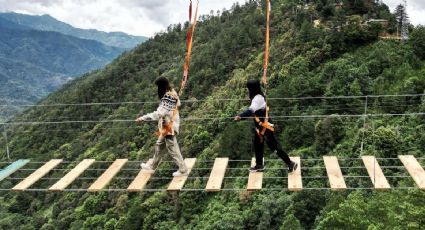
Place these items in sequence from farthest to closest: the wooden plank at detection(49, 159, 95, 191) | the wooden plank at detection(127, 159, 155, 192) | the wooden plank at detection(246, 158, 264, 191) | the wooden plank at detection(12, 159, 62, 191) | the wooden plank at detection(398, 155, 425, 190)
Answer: the wooden plank at detection(12, 159, 62, 191) → the wooden plank at detection(49, 159, 95, 191) → the wooden plank at detection(127, 159, 155, 192) → the wooden plank at detection(398, 155, 425, 190) → the wooden plank at detection(246, 158, 264, 191)

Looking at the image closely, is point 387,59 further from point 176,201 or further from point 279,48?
point 176,201

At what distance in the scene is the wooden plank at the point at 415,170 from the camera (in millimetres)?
7316

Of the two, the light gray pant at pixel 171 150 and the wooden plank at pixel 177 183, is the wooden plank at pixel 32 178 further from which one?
the wooden plank at pixel 177 183

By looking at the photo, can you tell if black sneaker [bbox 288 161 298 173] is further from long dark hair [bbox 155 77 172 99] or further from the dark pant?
long dark hair [bbox 155 77 172 99]

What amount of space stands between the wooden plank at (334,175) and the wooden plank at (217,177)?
66.2 inches

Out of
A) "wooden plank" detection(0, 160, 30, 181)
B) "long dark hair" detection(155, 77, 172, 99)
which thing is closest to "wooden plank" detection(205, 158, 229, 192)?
"long dark hair" detection(155, 77, 172, 99)

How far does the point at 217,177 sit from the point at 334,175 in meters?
1.84

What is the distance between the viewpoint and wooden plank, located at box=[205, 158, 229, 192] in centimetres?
723

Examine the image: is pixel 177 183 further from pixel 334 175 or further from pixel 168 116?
pixel 334 175

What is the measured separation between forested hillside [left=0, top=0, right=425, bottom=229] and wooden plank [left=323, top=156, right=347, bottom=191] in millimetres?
6162

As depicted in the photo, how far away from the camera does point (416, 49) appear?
4081 cm

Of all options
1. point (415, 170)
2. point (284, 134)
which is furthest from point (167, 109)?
point (284, 134)

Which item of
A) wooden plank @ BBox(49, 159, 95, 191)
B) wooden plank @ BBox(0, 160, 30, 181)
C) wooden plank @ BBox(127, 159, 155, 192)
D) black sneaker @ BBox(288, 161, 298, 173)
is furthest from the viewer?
wooden plank @ BBox(0, 160, 30, 181)

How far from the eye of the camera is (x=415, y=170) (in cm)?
788
